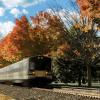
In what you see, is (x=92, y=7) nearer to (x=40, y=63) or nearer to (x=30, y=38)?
(x=40, y=63)

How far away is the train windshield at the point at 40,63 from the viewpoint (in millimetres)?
39269

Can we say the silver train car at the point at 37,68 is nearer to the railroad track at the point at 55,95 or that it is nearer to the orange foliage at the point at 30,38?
the orange foliage at the point at 30,38

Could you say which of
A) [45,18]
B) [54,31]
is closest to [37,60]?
[54,31]

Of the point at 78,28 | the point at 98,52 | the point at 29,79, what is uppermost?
the point at 78,28

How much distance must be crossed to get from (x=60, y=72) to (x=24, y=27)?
1379 cm

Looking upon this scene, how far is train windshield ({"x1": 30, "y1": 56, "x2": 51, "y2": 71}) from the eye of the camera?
39.3 metres

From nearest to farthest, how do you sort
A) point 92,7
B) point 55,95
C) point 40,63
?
point 55,95 < point 92,7 < point 40,63

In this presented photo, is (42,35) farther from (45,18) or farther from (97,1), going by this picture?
(97,1)

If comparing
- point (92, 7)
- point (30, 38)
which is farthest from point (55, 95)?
point (30, 38)

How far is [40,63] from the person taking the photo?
130ft

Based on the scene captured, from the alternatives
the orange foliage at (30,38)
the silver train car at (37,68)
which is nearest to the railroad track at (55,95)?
the silver train car at (37,68)

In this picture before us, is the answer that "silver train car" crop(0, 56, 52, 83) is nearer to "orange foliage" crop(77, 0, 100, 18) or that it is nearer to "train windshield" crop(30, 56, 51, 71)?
"train windshield" crop(30, 56, 51, 71)

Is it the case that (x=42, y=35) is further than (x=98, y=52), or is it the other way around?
(x=42, y=35)

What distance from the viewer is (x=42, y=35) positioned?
55125mm
